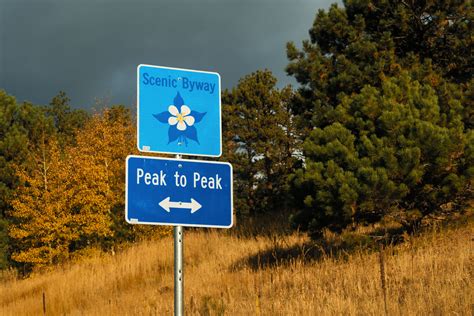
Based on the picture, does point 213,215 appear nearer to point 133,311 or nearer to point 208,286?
point 133,311

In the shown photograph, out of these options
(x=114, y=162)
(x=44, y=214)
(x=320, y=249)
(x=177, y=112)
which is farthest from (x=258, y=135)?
(x=177, y=112)

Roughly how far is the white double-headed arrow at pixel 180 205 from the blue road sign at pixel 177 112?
14.4 inches

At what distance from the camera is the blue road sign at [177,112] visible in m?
4.39

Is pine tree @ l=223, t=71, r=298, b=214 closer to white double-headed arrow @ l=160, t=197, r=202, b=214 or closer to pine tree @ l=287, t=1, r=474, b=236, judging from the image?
pine tree @ l=287, t=1, r=474, b=236

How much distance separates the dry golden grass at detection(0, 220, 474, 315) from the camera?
7.18m

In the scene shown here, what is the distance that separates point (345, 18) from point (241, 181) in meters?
13.6

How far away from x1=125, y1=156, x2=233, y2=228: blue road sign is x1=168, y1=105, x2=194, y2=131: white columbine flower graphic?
0.29 m

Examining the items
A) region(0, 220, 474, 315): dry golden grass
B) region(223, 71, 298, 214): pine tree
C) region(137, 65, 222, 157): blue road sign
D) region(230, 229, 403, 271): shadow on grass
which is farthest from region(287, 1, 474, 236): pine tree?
region(223, 71, 298, 214): pine tree

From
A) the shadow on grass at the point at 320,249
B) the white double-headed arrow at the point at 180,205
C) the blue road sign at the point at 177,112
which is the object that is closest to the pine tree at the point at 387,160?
the shadow on grass at the point at 320,249

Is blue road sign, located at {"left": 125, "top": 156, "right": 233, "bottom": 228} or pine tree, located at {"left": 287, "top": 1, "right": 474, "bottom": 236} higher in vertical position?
pine tree, located at {"left": 287, "top": 1, "right": 474, "bottom": 236}

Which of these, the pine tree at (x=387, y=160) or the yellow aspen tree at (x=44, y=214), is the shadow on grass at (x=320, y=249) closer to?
the pine tree at (x=387, y=160)

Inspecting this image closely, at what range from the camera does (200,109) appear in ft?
15.1

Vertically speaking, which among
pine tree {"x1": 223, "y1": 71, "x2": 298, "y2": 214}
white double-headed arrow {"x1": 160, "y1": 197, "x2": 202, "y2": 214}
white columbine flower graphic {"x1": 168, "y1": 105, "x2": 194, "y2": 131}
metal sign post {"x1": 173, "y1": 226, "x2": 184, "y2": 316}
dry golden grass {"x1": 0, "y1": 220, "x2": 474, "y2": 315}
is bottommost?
dry golden grass {"x1": 0, "y1": 220, "x2": 474, "y2": 315}

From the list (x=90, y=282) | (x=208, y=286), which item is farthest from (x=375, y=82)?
(x=90, y=282)
